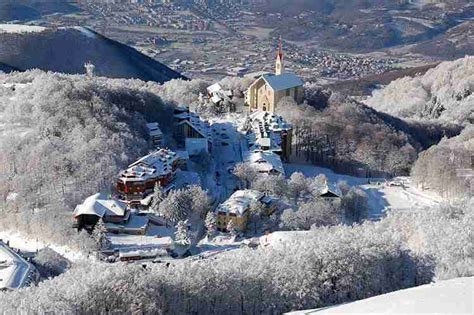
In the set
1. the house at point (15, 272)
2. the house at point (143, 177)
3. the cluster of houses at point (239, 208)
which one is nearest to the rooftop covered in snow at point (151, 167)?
the house at point (143, 177)

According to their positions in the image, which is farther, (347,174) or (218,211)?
(347,174)

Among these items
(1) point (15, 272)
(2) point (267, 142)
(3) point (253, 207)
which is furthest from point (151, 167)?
(1) point (15, 272)

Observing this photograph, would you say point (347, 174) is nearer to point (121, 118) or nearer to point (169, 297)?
point (121, 118)

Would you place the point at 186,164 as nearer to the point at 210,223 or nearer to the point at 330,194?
the point at 330,194

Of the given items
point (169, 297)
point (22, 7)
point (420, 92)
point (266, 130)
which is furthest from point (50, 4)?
point (169, 297)

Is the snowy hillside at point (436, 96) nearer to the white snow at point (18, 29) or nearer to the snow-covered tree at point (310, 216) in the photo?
the snow-covered tree at point (310, 216)

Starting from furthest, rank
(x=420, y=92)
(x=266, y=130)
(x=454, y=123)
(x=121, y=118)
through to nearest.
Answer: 1. (x=420, y=92)
2. (x=454, y=123)
3. (x=266, y=130)
4. (x=121, y=118)

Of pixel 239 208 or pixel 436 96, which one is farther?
→ pixel 436 96
